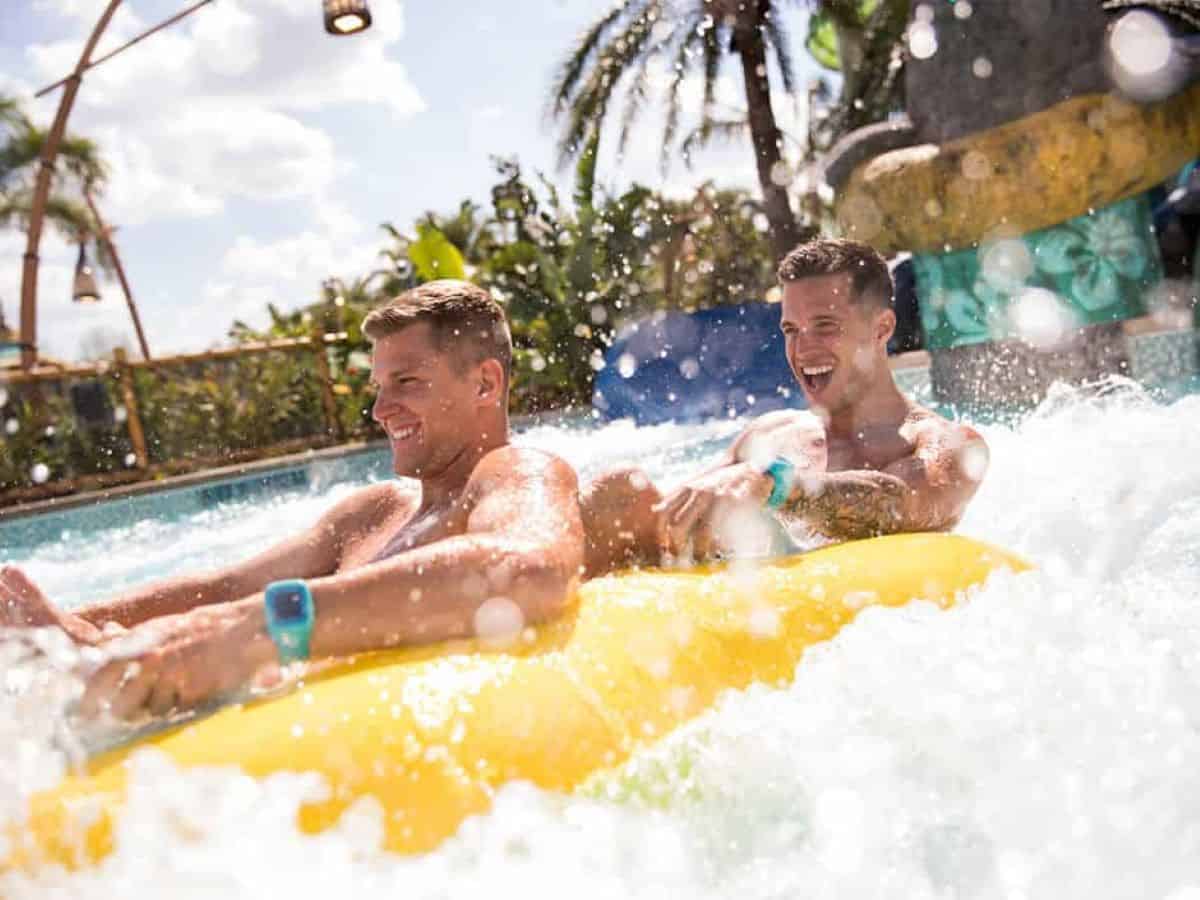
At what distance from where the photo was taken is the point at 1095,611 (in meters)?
2.38

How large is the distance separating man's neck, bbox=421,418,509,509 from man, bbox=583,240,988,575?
24 centimetres

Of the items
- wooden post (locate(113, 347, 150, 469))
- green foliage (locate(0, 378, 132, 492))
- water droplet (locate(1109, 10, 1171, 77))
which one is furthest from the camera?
wooden post (locate(113, 347, 150, 469))

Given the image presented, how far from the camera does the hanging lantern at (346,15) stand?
9.58 metres

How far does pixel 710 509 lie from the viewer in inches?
93.1

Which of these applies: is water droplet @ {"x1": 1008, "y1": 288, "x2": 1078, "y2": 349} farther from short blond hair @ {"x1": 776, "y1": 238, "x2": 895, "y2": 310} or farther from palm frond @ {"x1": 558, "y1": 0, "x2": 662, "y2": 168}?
palm frond @ {"x1": 558, "y1": 0, "x2": 662, "y2": 168}

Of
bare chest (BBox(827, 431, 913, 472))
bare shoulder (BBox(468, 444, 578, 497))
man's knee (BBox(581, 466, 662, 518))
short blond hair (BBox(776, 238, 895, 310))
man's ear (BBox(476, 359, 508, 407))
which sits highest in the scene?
short blond hair (BBox(776, 238, 895, 310))

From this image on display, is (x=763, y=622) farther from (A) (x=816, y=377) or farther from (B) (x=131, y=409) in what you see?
(B) (x=131, y=409)

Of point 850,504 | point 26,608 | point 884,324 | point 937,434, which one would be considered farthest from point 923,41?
point 26,608

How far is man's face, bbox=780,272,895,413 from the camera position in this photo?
10.4 ft

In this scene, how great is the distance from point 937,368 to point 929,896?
6787mm

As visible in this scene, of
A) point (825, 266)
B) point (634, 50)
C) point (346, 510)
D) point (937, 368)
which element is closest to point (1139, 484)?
point (825, 266)

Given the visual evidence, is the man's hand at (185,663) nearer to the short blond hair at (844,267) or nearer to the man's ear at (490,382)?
the man's ear at (490,382)

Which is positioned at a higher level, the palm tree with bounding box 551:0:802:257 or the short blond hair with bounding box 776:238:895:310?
the palm tree with bounding box 551:0:802:257

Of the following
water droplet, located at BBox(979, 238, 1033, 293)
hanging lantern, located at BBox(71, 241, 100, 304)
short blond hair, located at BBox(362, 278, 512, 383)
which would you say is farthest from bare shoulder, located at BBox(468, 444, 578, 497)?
hanging lantern, located at BBox(71, 241, 100, 304)
